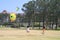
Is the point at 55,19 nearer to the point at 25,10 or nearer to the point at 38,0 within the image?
the point at 38,0

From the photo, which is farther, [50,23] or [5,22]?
[5,22]

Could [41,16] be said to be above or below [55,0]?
below

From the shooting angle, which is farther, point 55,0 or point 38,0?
point 38,0

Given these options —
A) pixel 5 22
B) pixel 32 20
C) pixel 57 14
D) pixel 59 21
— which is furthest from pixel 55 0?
pixel 5 22

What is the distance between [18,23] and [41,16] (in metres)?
18.7

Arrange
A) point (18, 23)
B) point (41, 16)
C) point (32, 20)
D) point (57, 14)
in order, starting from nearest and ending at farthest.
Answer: point (57, 14) → point (41, 16) → point (32, 20) → point (18, 23)

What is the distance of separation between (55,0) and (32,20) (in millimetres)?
16184

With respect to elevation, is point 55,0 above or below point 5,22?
above

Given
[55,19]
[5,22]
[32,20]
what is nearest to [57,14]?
[55,19]

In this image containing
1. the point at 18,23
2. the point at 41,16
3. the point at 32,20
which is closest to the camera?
the point at 41,16

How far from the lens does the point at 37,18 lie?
79750 mm

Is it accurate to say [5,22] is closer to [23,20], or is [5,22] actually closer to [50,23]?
[23,20]

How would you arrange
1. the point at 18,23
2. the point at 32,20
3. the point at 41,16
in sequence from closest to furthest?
the point at 41,16 < the point at 32,20 < the point at 18,23

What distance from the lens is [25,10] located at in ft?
311
